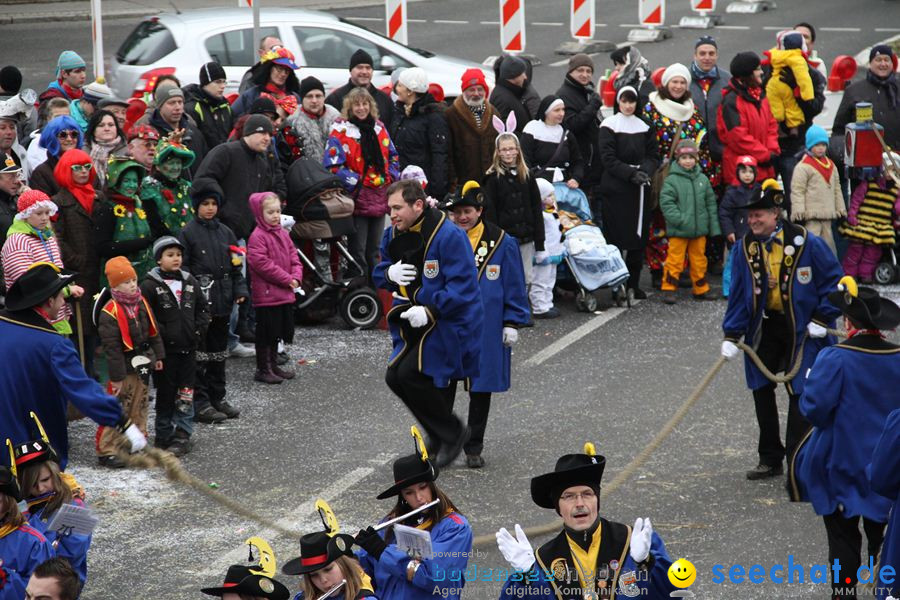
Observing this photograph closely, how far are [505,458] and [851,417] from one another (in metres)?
3.25

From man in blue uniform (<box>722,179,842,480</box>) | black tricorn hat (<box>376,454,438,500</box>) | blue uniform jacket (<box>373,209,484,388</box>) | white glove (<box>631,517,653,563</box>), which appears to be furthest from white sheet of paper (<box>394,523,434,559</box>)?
man in blue uniform (<box>722,179,842,480</box>)

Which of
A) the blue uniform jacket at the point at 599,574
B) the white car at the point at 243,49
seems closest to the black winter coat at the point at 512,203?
the white car at the point at 243,49

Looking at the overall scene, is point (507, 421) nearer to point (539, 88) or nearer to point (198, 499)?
point (198, 499)

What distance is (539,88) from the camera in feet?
73.4

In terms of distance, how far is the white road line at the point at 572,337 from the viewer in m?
12.3

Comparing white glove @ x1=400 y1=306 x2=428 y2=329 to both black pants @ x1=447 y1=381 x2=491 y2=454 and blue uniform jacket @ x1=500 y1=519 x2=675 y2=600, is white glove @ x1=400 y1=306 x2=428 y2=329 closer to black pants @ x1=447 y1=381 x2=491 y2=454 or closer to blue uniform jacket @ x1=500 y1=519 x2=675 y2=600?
black pants @ x1=447 y1=381 x2=491 y2=454

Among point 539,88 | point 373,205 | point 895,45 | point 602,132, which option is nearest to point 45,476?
point 373,205

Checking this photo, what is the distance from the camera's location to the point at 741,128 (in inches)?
567

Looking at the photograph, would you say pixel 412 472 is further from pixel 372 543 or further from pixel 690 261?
pixel 690 261

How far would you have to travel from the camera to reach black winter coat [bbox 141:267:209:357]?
10.1 m

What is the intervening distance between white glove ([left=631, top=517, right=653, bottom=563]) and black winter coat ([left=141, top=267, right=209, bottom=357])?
198 inches

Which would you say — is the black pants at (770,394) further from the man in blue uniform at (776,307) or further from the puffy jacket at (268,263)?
the puffy jacket at (268,263)

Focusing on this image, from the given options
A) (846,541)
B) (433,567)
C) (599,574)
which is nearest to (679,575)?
(599,574)

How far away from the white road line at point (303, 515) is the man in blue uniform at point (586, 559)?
278cm
